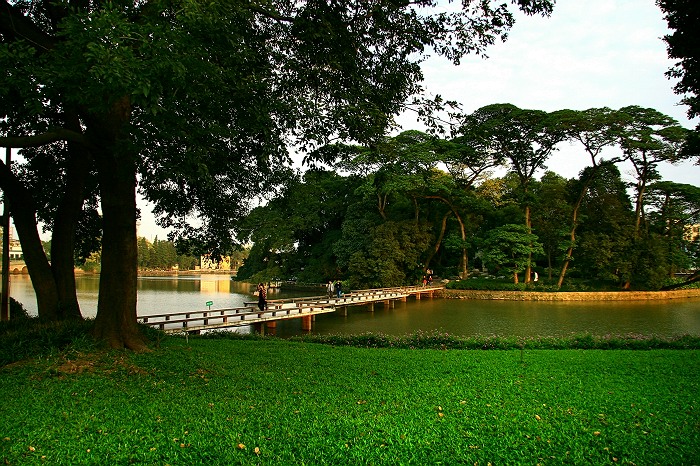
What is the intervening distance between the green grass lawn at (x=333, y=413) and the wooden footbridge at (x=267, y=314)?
5809mm

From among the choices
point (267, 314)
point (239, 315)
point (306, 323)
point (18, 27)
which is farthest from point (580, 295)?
point (18, 27)

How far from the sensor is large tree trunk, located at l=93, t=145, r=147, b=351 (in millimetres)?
7164

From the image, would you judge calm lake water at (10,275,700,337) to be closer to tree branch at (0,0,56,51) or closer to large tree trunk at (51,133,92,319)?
large tree trunk at (51,133,92,319)

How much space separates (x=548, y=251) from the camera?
126 feet

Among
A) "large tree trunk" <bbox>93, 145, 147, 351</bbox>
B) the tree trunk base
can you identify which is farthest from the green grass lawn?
"large tree trunk" <bbox>93, 145, 147, 351</bbox>

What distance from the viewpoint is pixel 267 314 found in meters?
18.6

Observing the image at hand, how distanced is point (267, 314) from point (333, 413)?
46.5 ft

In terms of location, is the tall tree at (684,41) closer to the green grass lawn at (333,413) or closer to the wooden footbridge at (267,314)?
the green grass lawn at (333,413)

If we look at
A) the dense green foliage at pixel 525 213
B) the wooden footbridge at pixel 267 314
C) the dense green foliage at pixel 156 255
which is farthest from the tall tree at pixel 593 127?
the dense green foliage at pixel 156 255

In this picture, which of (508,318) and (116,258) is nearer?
(116,258)

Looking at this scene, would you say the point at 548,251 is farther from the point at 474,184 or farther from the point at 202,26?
the point at 202,26

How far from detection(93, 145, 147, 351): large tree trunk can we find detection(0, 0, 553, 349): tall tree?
2 cm

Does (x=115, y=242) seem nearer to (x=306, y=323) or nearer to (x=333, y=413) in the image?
(x=333, y=413)

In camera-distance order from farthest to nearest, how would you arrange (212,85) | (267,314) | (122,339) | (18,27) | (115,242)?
(267,314), (122,339), (115,242), (18,27), (212,85)
